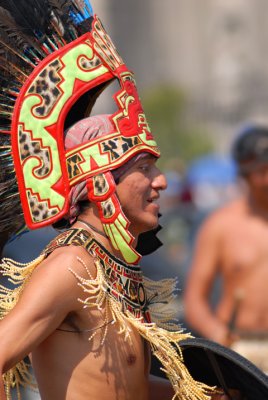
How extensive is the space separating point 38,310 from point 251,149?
14.5 ft

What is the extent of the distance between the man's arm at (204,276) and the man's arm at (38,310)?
3939 mm

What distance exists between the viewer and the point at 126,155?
4.25 meters

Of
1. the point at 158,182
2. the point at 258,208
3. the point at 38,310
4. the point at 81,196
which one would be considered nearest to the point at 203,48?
the point at 258,208

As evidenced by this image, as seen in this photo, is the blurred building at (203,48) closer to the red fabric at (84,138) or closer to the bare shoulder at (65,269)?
the red fabric at (84,138)

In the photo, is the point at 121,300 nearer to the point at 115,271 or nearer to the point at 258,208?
the point at 115,271

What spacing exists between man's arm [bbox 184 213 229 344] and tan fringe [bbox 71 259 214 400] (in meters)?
3.61

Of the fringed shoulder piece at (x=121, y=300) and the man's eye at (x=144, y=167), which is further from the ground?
the man's eye at (x=144, y=167)

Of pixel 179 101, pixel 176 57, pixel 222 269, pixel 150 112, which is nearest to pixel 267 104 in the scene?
pixel 176 57

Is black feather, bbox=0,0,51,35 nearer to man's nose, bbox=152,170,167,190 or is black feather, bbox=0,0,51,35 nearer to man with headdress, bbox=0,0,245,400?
man with headdress, bbox=0,0,245,400

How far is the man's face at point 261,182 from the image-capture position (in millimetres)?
8008

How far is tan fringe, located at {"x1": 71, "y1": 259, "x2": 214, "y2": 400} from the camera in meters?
4.13

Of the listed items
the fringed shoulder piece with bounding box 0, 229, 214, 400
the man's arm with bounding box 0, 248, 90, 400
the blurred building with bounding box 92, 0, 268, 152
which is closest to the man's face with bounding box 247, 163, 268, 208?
the fringed shoulder piece with bounding box 0, 229, 214, 400

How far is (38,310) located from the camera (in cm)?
398

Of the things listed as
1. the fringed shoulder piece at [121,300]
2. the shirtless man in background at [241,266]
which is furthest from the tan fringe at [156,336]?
the shirtless man in background at [241,266]
